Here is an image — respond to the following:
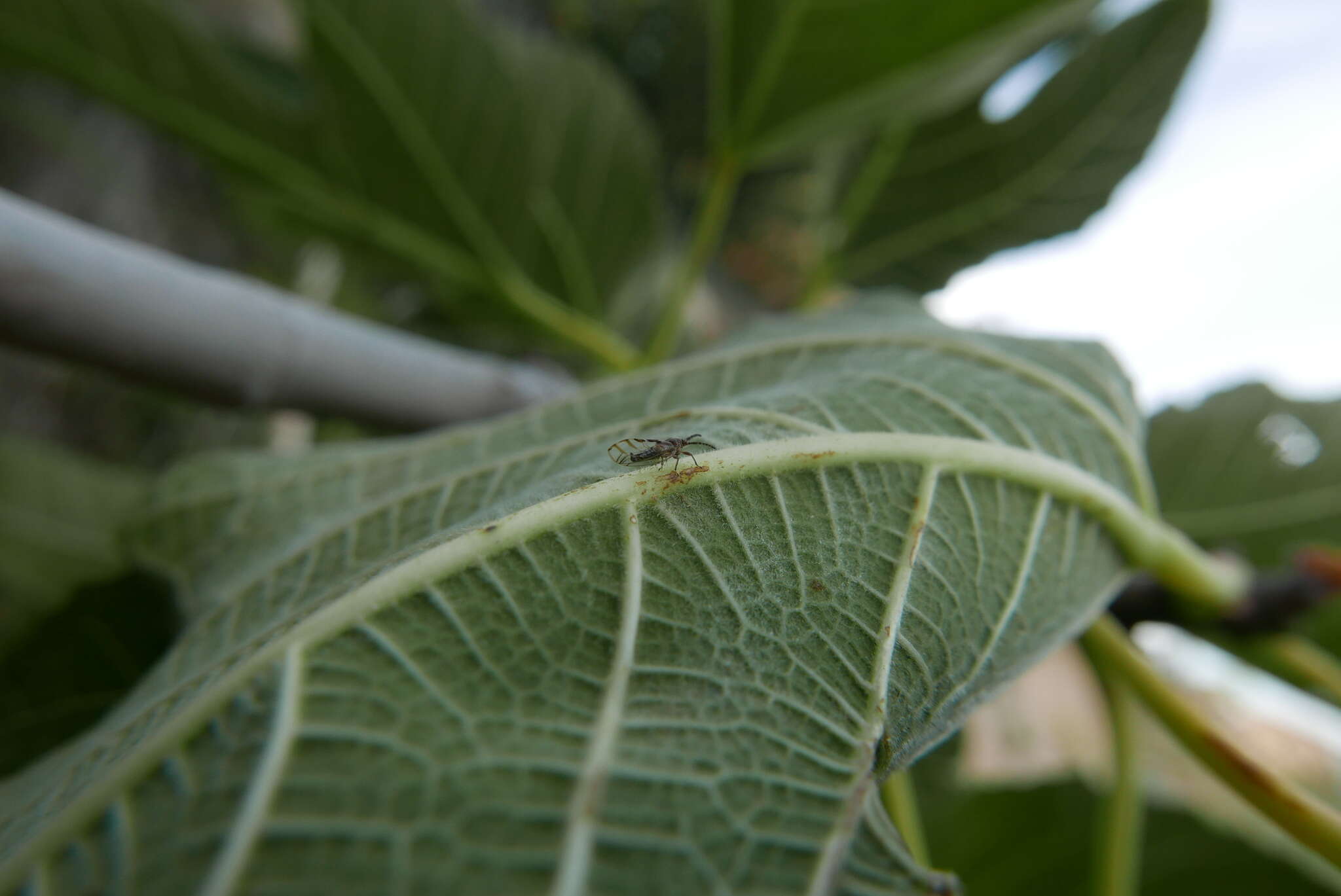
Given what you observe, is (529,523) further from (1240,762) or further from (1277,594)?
(1277,594)

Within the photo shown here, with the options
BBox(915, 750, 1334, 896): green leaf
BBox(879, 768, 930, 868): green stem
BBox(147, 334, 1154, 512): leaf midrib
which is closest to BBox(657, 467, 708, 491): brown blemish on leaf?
BBox(147, 334, 1154, 512): leaf midrib

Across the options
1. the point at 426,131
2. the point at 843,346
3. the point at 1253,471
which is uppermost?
the point at 426,131

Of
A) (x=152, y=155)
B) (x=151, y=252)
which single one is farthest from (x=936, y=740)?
(x=152, y=155)

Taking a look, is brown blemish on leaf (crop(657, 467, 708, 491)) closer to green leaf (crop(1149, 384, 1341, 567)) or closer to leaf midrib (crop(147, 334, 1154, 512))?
leaf midrib (crop(147, 334, 1154, 512))

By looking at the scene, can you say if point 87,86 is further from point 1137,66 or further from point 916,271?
point 1137,66

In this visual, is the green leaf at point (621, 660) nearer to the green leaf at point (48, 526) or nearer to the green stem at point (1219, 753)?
the green stem at point (1219, 753)

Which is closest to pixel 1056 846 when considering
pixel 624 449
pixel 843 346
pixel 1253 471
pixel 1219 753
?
pixel 1253 471

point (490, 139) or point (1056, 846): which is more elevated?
point (490, 139)
